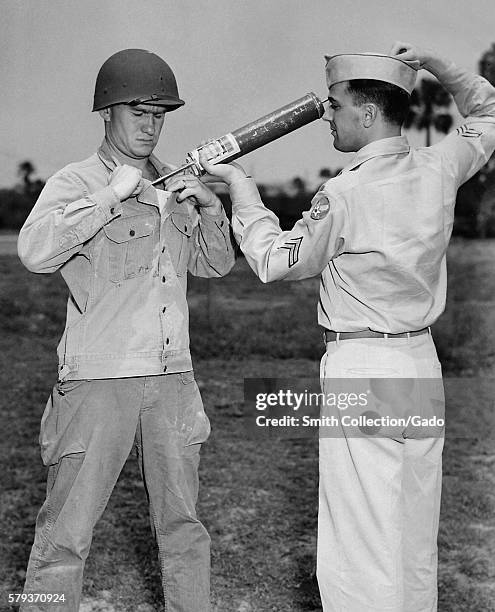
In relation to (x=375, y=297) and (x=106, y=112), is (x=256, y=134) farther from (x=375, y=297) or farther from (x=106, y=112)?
(x=375, y=297)

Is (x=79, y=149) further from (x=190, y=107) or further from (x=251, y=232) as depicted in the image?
(x=251, y=232)

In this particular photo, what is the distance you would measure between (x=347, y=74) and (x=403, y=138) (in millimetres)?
178

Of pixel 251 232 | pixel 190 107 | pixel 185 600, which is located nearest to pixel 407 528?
pixel 185 600

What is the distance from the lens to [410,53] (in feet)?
6.48

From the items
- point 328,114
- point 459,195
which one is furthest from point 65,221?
point 459,195

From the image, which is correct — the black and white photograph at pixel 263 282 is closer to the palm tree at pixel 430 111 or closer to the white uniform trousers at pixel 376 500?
the white uniform trousers at pixel 376 500

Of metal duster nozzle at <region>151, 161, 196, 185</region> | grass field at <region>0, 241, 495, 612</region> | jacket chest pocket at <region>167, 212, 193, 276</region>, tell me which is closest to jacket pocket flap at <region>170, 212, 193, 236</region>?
jacket chest pocket at <region>167, 212, 193, 276</region>

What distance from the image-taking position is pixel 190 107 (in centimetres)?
362

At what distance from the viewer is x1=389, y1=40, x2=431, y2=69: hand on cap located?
196 cm

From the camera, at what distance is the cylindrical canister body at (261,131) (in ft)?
6.63

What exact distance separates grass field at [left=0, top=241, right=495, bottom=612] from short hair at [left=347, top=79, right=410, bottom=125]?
1.49 m

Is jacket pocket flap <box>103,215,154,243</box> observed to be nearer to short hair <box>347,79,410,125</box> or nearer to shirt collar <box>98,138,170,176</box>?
shirt collar <box>98,138,170,176</box>

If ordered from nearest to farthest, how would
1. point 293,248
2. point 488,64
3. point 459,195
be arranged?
point 293,248, point 488,64, point 459,195

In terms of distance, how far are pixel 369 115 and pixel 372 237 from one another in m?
0.26
